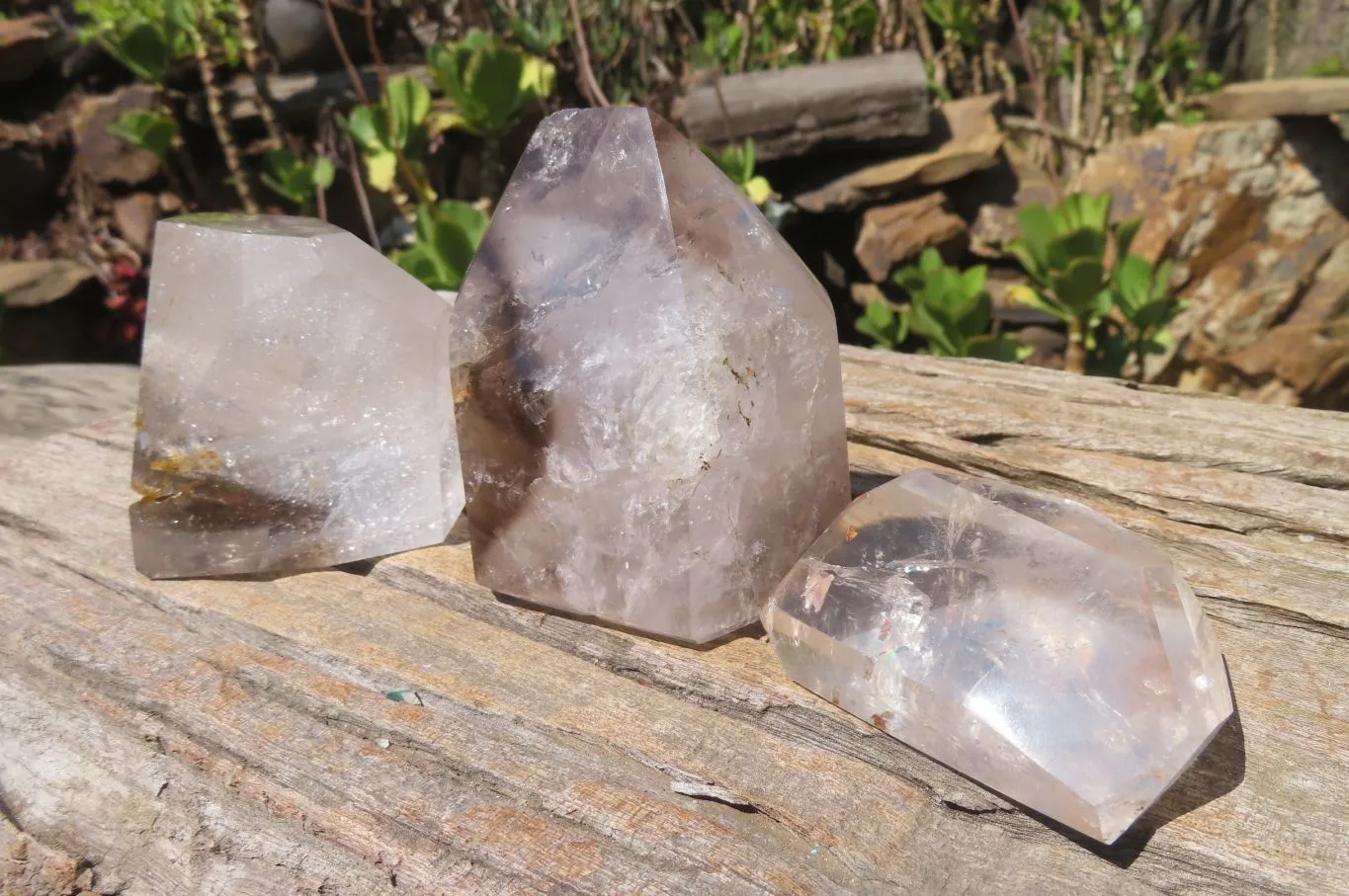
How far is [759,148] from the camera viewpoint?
3480mm

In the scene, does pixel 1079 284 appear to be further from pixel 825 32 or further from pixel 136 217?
pixel 136 217

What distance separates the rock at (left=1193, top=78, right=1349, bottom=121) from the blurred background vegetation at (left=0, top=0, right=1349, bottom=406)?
0.01m

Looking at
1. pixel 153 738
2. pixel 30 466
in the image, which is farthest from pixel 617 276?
pixel 30 466

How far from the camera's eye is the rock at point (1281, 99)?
312cm

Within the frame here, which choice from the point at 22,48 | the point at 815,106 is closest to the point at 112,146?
the point at 22,48

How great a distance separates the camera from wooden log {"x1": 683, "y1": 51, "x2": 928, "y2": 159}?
11.0 ft

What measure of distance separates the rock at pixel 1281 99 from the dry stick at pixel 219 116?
3.29 metres

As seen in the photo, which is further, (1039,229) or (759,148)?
(759,148)

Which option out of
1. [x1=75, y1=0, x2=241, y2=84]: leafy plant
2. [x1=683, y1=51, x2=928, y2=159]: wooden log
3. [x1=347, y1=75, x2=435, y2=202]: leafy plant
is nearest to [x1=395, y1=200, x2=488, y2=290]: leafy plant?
[x1=347, y1=75, x2=435, y2=202]: leafy plant

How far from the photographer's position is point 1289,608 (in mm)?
1159

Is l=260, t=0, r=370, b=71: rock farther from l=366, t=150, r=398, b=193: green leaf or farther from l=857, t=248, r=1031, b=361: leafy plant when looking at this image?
l=857, t=248, r=1031, b=361: leafy plant

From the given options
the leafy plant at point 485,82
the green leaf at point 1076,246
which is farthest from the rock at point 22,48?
the green leaf at point 1076,246

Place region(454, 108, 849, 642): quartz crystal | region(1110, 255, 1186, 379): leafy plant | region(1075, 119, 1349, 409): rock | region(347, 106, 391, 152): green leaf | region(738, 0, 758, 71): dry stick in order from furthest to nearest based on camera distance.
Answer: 1. region(738, 0, 758, 71): dry stick
2. region(347, 106, 391, 152): green leaf
3. region(1075, 119, 1349, 409): rock
4. region(1110, 255, 1186, 379): leafy plant
5. region(454, 108, 849, 642): quartz crystal

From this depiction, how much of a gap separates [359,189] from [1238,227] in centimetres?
279
